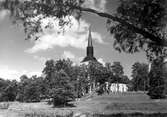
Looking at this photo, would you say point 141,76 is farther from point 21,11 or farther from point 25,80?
point 21,11

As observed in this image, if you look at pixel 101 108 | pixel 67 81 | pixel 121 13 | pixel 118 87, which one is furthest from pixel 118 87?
pixel 121 13

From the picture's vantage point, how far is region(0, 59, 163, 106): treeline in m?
71.9

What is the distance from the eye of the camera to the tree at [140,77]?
111438mm

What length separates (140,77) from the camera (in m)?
112

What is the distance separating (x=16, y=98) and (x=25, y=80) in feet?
36.0

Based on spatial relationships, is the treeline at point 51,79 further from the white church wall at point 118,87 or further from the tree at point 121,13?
the tree at point 121,13

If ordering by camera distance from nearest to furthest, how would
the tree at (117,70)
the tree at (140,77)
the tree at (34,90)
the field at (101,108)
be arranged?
the field at (101,108) → the tree at (34,90) → the tree at (117,70) → the tree at (140,77)

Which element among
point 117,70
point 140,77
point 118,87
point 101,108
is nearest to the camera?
point 101,108

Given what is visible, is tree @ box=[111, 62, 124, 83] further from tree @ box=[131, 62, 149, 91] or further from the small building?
tree @ box=[131, 62, 149, 91]

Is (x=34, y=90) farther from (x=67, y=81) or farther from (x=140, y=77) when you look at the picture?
(x=140, y=77)

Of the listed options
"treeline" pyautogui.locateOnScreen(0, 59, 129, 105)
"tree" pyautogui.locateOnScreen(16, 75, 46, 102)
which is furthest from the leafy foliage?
A: "tree" pyautogui.locateOnScreen(16, 75, 46, 102)

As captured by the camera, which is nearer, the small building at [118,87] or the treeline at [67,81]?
the treeline at [67,81]

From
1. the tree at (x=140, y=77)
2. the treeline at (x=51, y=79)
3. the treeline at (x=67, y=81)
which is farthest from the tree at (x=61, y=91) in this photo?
the tree at (x=140, y=77)

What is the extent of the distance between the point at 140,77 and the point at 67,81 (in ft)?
176
